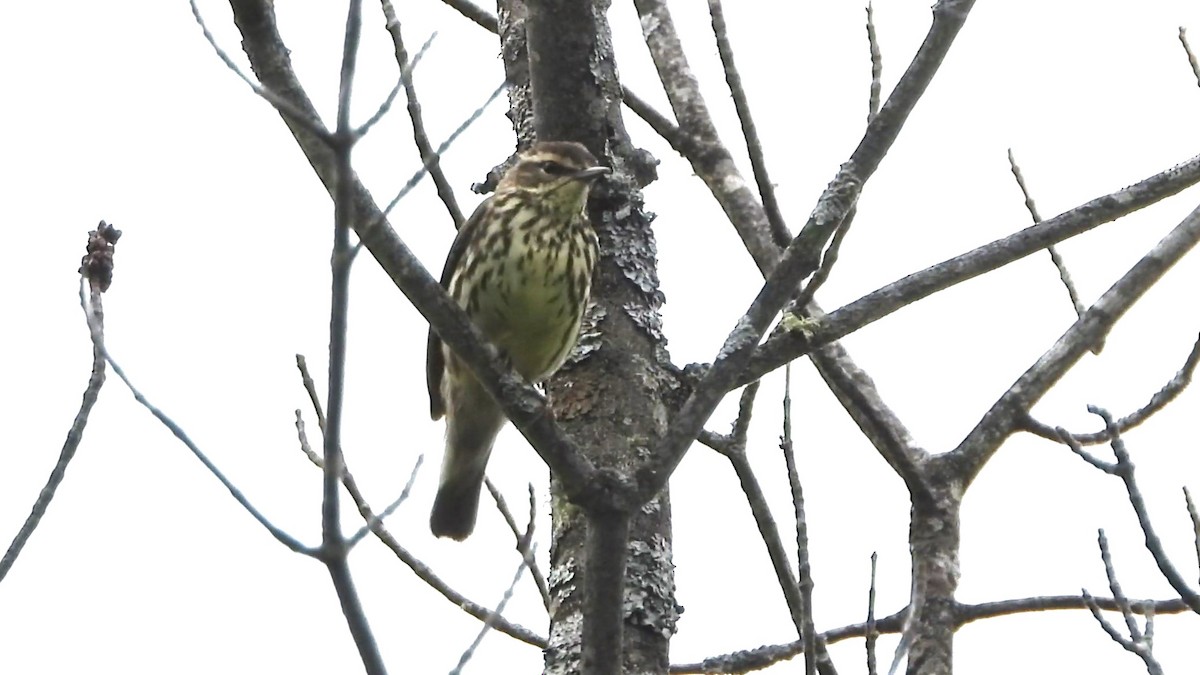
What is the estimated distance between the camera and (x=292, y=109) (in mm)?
2873

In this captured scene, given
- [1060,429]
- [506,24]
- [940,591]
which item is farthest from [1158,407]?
[506,24]

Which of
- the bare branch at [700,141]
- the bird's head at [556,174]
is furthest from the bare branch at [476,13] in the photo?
the bird's head at [556,174]

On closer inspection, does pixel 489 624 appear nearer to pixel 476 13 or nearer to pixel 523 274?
pixel 523 274

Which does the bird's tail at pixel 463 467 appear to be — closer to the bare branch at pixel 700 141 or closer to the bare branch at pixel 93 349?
the bare branch at pixel 700 141

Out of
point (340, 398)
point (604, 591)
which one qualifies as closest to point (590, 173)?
point (604, 591)

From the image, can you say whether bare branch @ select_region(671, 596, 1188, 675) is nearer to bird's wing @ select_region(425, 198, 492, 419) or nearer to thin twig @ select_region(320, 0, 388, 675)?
bird's wing @ select_region(425, 198, 492, 419)

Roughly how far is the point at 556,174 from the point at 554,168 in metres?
0.03

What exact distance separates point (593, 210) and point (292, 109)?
243cm

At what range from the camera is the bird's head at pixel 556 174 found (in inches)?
193

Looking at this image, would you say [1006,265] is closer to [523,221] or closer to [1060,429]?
[1060,429]

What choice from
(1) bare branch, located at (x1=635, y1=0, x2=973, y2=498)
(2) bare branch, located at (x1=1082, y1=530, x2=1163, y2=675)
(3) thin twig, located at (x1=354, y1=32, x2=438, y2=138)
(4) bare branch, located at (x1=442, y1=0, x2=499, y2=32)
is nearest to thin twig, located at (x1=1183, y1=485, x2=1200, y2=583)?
(2) bare branch, located at (x1=1082, y1=530, x2=1163, y2=675)

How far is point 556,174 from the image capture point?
5.08 m

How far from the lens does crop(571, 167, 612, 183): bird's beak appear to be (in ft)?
16.1

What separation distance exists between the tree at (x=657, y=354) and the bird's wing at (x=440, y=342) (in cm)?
62
